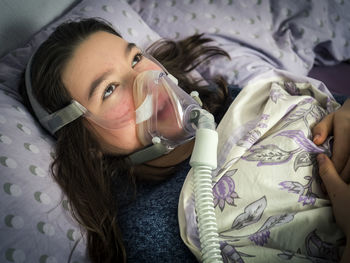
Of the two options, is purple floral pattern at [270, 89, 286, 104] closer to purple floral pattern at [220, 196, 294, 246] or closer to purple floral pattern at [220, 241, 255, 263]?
purple floral pattern at [220, 196, 294, 246]

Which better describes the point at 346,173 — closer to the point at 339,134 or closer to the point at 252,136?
the point at 339,134

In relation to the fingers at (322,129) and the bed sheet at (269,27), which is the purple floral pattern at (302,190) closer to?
the fingers at (322,129)

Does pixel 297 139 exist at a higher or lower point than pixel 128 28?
lower

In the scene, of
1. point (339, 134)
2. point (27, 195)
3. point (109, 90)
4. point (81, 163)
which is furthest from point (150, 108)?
point (339, 134)

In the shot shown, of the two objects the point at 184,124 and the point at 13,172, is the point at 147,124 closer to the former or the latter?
the point at 184,124

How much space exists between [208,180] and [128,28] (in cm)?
75

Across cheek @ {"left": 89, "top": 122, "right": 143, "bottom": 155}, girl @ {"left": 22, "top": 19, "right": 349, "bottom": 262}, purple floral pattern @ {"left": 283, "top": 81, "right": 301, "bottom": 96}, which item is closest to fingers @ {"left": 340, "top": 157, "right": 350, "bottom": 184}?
girl @ {"left": 22, "top": 19, "right": 349, "bottom": 262}

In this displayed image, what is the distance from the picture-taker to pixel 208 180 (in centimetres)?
67

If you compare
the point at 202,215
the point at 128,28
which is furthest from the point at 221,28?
the point at 202,215

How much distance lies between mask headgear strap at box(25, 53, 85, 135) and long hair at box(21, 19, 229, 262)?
0.05 ft

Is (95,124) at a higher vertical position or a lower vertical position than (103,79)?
lower

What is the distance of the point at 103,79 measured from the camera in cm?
85

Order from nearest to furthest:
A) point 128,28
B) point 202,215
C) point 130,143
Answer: point 202,215, point 130,143, point 128,28

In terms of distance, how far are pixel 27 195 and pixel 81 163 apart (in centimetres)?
18
